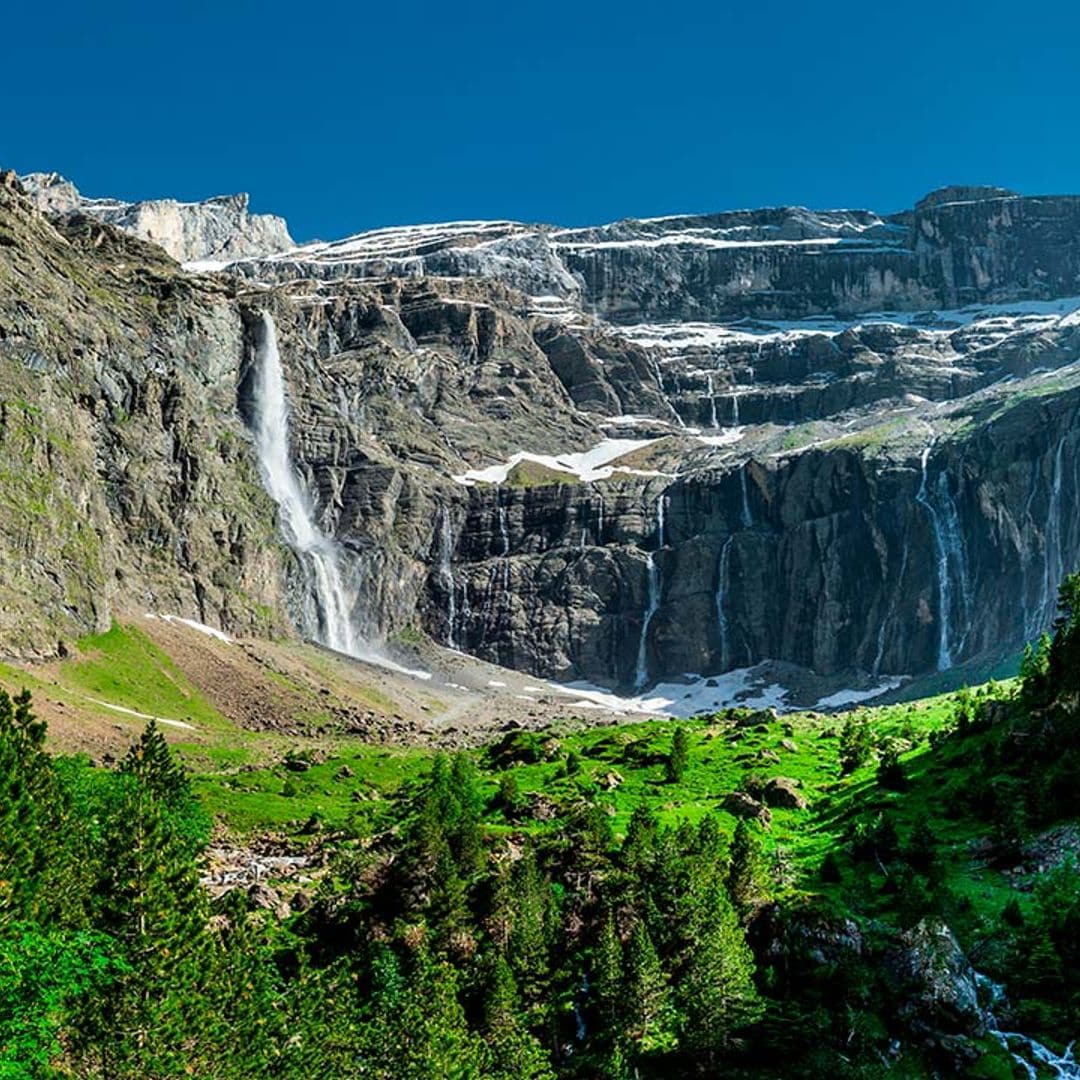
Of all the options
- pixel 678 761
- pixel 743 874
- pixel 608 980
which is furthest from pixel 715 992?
pixel 678 761

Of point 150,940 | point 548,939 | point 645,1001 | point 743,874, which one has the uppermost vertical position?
point 150,940

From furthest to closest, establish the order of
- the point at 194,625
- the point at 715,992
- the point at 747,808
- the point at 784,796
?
the point at 194,625 → the point at 784,796 → the point at 747,808 → the point at 715,992

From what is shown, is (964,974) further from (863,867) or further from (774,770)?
(774,770)

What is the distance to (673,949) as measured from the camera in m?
51.8

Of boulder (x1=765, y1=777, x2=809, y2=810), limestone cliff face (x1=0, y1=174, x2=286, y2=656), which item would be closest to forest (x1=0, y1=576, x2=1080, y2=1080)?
boulder (x1=765, y1=777, x2=809, y2=810)

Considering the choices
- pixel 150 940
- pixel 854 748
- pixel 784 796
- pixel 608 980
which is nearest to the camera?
pixel 150 940

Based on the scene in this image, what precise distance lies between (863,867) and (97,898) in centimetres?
3908

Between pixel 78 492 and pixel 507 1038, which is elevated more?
pixel 78 492

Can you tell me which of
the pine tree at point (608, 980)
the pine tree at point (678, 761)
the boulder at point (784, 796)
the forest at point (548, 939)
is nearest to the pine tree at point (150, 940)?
the forest at point (548, 939)

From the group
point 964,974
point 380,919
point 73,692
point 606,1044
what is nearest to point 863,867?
point 964,974

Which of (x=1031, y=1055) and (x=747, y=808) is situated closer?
(x=1031, y=1055)

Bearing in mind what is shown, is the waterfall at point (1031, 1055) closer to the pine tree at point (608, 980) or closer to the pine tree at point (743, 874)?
the pine tree at point (743, 874)

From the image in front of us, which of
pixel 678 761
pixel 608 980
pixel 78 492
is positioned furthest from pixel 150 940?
pixel 78 492

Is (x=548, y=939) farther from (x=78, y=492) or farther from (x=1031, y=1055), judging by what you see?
(x=78, y=492)
